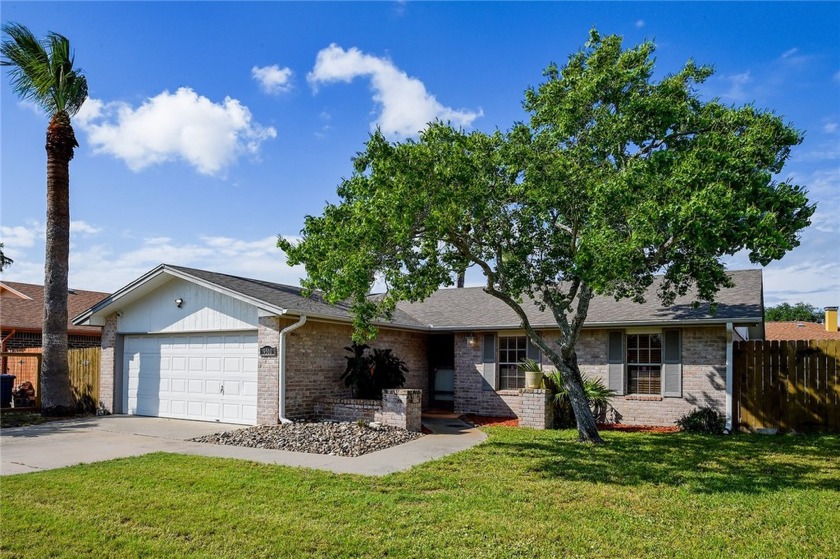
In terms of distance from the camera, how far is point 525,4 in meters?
11.0

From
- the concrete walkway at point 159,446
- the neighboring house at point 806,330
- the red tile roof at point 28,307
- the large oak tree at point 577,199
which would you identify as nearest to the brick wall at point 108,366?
the concrete walkway at point 159,446

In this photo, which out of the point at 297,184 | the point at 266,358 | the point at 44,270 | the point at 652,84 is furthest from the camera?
the point at 44,270

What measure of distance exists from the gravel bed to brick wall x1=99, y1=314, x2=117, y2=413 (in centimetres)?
605

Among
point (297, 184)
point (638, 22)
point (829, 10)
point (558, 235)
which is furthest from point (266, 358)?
point (829, 10)

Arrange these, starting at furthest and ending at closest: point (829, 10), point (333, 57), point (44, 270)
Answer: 1. point (44, 270)
2. point (333, 57)
3. point (829, 10)

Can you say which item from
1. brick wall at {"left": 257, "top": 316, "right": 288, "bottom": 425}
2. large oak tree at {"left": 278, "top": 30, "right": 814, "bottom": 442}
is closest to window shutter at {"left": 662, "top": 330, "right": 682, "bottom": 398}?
large oak tree at {"left": 278, "top": 30, "right": 814, "bottom": 442}

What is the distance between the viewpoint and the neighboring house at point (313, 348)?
1305 cm

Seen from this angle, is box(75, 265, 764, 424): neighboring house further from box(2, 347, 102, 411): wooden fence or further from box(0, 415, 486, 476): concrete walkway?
box(0, 415, 486, 476): concrete walkway

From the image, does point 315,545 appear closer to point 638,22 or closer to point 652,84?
point 652,84

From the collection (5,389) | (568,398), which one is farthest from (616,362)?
(5,389)

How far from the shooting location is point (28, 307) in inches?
872

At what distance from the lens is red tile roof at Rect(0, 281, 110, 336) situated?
67.6 ft

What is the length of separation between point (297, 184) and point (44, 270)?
303 inches

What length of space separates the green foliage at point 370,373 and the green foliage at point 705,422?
6883 mm
